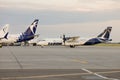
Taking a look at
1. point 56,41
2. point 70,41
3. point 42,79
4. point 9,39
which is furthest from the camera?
point 56,41

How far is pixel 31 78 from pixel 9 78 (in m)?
0.89

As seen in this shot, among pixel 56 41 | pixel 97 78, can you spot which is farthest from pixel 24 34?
pixel 97 78

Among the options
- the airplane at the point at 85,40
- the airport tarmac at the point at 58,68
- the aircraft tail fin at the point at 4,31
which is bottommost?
the airplane at the point at 85,40

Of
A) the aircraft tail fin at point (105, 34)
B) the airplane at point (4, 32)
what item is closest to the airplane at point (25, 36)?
the airplane at point (4, 32)

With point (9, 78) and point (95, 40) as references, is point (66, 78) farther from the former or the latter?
point (95, 40)

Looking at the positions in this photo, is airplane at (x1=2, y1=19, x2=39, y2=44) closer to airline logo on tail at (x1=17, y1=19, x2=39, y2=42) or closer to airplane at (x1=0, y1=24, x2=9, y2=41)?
airline logo on tail at (x1=17, y1=19, x2=39, y2=42)

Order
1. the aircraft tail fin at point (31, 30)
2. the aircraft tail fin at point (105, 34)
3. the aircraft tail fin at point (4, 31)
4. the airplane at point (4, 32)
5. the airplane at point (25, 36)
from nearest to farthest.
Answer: the airplane at point (4, 32)
the aircraft tail fin at point (4, 31)
the aircraft tail fin at point (105, 34)
the airplane at point (25, 36)
the aircraft tail fin at point (31, 30)

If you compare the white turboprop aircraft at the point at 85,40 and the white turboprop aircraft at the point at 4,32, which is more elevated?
the white turboprop aircraft at the point at 4,32

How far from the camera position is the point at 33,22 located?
13375 cm

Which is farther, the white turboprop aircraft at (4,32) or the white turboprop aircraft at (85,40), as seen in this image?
the white turboprop aircraft at (4,32)

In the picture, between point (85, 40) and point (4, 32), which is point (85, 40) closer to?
point (85, 40)

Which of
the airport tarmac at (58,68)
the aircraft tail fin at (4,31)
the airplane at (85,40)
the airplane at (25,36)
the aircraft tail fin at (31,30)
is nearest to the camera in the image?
the airport tarmac at (58,68)

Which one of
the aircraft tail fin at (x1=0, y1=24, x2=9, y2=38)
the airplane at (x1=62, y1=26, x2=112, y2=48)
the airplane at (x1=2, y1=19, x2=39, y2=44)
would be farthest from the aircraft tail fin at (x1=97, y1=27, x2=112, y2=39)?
the aircraft tail fin at (x1=0, y1=24, x2=9, y2=38)

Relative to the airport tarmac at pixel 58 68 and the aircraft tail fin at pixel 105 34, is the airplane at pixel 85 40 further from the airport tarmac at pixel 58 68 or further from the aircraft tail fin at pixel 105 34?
the airport tarmac at pixel 58 68
